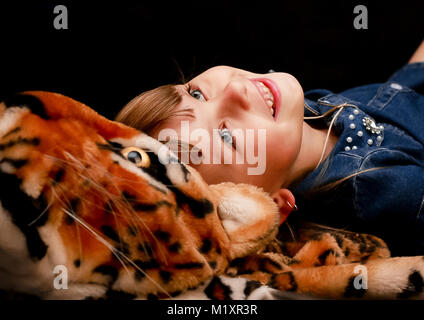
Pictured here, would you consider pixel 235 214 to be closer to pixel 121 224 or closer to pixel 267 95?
pixel 121 224

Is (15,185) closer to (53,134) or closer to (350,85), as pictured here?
(53,134)

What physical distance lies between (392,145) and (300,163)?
28 cm

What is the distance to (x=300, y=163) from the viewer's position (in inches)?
46.6

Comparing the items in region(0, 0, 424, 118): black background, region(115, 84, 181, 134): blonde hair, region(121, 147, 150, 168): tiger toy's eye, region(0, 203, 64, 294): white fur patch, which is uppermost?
region(0, 0, 424, 118): black background

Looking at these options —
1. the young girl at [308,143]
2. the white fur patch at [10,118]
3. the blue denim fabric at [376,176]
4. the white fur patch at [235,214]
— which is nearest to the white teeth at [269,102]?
the young girl at [308,143]

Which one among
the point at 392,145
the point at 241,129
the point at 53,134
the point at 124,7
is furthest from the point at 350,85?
the point at 53,134

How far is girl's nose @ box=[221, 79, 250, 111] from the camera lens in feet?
3.25

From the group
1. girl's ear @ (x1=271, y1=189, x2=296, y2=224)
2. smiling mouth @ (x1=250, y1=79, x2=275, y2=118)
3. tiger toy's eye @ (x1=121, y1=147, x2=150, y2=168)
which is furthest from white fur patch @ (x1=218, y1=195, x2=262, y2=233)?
smiling mouth @ (x1=250, y1=79, x2=275, y2=118)

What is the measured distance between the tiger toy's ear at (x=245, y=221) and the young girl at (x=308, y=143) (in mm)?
213

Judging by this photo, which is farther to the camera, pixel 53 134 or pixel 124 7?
pixel 124 7

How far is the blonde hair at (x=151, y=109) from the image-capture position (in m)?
1.00

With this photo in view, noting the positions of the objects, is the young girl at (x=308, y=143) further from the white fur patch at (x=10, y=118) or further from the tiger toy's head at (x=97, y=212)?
the white fur patch at (x=10, y=118)

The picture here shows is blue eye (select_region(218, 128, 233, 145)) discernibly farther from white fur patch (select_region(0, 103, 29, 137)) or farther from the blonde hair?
white fur patch (select_region(0, 103, 29, 137))

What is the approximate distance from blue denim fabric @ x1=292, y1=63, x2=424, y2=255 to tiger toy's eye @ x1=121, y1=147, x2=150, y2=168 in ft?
1.97
